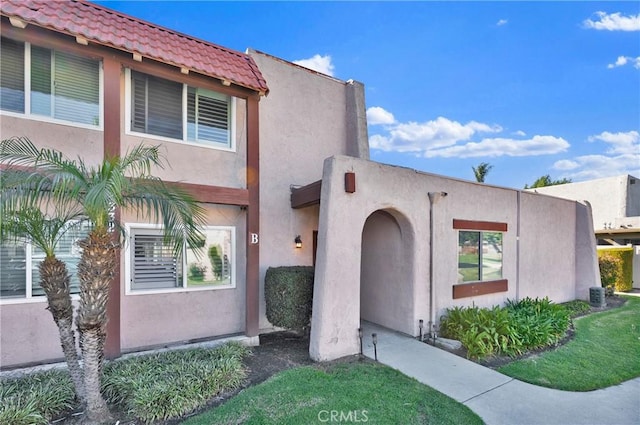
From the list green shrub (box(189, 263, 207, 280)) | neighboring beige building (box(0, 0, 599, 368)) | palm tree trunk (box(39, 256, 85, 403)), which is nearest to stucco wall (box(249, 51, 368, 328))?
neighboring beige building (box(0, 0, 599, 368))

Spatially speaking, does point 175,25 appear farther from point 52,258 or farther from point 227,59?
point 52,258

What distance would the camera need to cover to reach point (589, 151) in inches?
914

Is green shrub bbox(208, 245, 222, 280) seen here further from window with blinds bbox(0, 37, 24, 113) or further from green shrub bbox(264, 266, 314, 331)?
window with blinds bbox(0, 37, 24, 113)

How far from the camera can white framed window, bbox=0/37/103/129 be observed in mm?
5789

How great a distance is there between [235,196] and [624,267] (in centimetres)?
1814

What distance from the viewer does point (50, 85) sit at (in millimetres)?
6078

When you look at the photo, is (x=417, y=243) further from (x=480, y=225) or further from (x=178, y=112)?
(x=178, y=112)

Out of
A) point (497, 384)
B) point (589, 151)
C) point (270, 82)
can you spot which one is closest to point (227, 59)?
point (270, 82)

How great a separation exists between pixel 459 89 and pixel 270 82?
13647 millimetres

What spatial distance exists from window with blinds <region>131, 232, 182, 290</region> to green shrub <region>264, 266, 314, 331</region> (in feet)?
7.18

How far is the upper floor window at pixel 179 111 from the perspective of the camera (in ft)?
22.6

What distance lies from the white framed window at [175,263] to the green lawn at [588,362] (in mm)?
6203

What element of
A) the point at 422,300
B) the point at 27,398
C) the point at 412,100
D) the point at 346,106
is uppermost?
the point at 412,100

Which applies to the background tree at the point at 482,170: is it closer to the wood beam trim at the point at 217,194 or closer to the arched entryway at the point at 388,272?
the arched entryway at the point at 388,272
